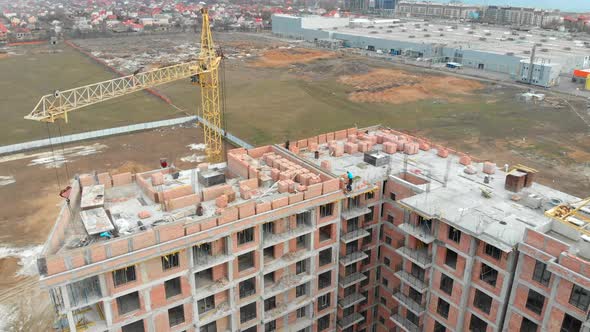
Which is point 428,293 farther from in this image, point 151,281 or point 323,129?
point 323,129

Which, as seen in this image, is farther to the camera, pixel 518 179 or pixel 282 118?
pixel 282 118

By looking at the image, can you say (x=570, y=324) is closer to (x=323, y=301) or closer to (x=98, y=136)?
(x=323, y=301)

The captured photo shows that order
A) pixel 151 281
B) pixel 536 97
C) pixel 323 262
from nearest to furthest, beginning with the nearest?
1. pixel 151 281
2. pixel 323 262
3. pixel 536 97

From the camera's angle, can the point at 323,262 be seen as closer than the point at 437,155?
Yes

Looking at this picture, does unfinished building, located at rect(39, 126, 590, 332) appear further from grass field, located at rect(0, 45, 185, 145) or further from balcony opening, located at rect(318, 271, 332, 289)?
grass field, located at rect(0, 45, 185, 145)

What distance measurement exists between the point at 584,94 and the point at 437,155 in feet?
352

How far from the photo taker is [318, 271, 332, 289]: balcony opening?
3491 centimetres

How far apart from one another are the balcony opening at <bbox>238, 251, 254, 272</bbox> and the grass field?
263ft

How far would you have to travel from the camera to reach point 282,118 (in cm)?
10519

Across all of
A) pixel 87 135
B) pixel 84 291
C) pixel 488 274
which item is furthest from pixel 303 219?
pixel 87 135

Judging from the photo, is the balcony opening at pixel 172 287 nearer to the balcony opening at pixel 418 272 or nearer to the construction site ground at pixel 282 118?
the balcony opening at pixel 418 272

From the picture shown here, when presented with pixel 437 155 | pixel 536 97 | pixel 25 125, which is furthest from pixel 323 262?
pixel 536 97

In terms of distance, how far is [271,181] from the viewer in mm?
34062

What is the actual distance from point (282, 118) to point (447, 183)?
7250 centimetres
